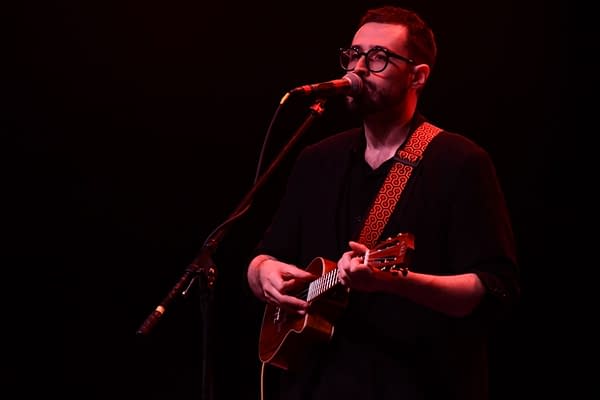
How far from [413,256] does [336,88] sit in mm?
570

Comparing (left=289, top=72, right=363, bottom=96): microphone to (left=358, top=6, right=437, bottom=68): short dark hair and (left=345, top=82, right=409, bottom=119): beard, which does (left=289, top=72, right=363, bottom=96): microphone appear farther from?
(left=358, top=6, right=437, bottom=68): short dark hair

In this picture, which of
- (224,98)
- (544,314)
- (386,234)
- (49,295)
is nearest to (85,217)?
(49,295)

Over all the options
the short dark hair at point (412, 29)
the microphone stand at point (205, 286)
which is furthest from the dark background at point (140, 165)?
the microphone stand at point (205, 286)

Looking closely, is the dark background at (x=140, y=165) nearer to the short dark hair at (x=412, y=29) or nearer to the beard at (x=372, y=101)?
the short dark hair at (x=412, y=29)

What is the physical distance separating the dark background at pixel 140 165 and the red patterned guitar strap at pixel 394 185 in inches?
43.8

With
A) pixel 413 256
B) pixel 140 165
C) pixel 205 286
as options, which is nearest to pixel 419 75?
pixel 413 256

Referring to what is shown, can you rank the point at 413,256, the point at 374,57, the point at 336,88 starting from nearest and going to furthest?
the point at 413,256 < the point at 336,88 < the point at 374,57

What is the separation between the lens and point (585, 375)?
10.1 ft

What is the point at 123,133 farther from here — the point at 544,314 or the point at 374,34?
the point at 544,314

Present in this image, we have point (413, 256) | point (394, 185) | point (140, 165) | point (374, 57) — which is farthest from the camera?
point (140, 165)

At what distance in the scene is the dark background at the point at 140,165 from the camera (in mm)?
3586

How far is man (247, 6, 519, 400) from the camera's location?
217 cm

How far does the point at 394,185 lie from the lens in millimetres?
2355

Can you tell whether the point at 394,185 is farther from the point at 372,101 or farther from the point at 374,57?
the point at 374,57
